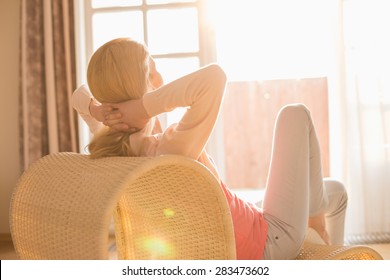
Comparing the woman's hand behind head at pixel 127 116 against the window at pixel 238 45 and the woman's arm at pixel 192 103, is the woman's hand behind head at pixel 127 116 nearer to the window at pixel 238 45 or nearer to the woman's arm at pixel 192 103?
the woman's arm at pixel 192 103

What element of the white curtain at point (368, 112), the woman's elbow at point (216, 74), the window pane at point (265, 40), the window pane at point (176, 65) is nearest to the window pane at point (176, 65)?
the window pane at point (176, 65)

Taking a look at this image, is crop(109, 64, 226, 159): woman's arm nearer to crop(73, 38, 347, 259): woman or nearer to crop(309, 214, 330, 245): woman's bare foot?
crop(73, 38, 347, 259): woman

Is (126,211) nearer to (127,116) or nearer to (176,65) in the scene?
(127,116)

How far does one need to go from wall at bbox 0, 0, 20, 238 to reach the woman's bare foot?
2613mm

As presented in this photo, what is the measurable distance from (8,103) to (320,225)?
9.02 feet

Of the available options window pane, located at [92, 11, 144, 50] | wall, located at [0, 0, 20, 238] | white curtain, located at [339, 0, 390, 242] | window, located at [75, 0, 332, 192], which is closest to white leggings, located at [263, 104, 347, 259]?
white curtain, located at [339, 0, 390, 242]

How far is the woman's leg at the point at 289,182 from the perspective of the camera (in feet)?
4.57

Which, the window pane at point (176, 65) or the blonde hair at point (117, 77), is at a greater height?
the window pane at point (176, 65)

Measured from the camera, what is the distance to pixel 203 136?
1240 millimetres

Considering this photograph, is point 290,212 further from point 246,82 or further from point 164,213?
point 246,82

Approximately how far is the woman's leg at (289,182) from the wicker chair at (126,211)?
0.10m

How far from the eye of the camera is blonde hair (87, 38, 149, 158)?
1.27 metres

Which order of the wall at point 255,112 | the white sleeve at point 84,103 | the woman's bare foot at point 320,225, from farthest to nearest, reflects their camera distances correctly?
the wall at point 255,112
the woman's bare foot at point 320,225
the white sleeve at point 84,103
